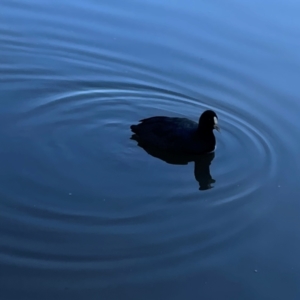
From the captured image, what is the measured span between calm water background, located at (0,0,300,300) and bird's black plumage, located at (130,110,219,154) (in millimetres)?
229

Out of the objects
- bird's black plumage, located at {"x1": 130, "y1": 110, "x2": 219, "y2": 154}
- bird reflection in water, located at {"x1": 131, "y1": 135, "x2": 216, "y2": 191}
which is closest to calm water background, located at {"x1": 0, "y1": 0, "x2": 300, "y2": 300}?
bird reflection in water, located at {"x1": 131, "y1": 135, "x2": 216, "y2": 191}

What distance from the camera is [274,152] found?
8375mm

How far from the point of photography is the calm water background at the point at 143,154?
5949 millimetres

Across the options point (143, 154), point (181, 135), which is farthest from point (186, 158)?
point (143, 154)

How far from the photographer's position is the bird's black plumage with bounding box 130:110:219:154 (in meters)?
8.31

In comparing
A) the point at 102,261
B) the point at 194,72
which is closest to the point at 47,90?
the point at 194,72

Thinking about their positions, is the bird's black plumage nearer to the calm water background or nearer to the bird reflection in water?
the bird reflection in water

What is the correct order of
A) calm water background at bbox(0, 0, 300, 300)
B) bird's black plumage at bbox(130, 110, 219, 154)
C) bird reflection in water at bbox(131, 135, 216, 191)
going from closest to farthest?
calm water background at bbox(0, 0, 300, 300) < bird reflection in water at bbox(131, 135, 216, 191) < bird's black plumage at bbox(130, 110, 219, 154)

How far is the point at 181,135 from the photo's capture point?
836cm

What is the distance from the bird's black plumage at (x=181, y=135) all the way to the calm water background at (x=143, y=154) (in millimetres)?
229

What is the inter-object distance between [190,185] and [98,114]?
200cm

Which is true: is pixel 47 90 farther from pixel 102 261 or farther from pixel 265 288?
pixel 265 288

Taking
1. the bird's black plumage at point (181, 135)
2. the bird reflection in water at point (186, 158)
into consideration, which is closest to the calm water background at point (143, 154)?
the bird reflection in water at point (186, 158)

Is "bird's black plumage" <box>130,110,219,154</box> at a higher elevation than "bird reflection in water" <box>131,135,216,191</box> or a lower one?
higher
